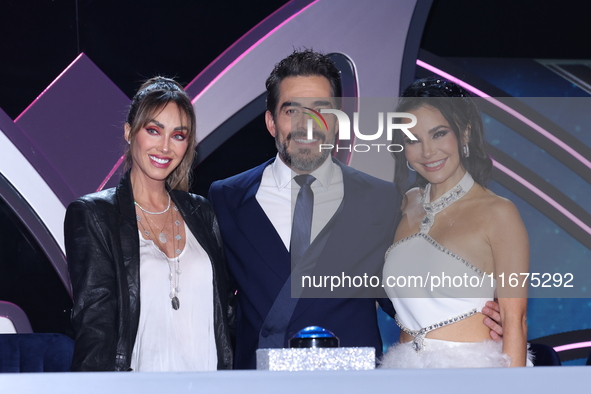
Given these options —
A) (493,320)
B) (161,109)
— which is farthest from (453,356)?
(161,109)

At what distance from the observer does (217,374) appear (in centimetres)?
85

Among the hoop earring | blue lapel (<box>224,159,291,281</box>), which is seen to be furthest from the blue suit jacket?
the hoop earring

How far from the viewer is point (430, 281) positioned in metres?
2.41

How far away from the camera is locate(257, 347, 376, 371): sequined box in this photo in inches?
44.2

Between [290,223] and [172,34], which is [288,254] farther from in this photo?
[172,34]

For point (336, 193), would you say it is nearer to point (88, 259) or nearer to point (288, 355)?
point (88, 259)

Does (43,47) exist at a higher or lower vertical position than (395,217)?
higher

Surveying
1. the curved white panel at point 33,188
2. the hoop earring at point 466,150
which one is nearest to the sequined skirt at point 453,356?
the hoop earring at point 466,150

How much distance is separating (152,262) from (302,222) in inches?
23.5

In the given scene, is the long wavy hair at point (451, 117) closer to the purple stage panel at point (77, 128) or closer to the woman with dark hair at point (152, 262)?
the woman with dark hair at point (152, 262)

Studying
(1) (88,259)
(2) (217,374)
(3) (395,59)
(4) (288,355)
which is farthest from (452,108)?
(2) (217,374)

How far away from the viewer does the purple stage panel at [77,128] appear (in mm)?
3250

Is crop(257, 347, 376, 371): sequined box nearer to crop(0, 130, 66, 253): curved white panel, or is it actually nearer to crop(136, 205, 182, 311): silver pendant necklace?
crop(136, 205, 182, 311): silver pendant necklace

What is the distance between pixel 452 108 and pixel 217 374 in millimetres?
1997
